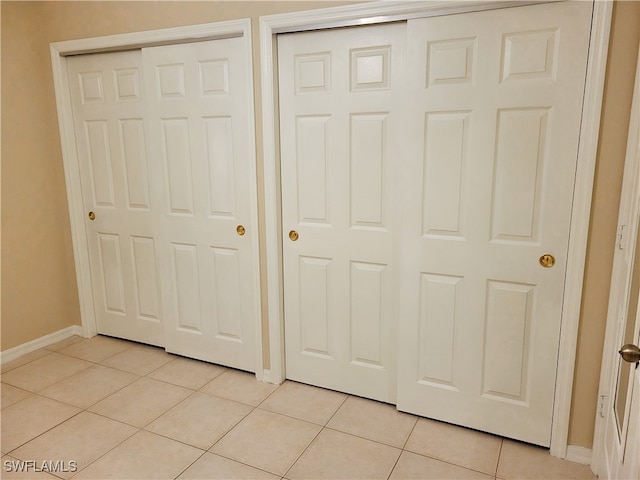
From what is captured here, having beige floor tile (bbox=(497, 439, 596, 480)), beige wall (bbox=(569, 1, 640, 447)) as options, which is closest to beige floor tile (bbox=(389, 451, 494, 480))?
beige floor tile (bbox=(497, 439, 596, 480))

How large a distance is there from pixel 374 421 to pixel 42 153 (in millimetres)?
2888

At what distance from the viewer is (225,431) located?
232cm

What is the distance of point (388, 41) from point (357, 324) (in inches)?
58.5

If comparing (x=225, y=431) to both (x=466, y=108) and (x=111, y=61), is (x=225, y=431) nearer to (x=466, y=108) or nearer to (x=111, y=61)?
(x=466, y=108)

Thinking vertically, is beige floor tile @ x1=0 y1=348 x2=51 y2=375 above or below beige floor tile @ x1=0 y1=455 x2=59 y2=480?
above

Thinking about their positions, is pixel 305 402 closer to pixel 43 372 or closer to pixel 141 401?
pixel 141 401

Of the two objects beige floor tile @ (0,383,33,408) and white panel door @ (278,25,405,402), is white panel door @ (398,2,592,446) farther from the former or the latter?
beige floor tile @ (0,383,33,408)

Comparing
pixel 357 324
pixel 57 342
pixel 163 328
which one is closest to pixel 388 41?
pixel 357 324

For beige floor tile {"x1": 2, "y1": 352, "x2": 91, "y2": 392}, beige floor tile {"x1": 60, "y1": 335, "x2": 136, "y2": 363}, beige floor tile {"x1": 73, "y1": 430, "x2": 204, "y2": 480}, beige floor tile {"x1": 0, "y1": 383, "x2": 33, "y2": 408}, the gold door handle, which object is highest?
the gold door handle

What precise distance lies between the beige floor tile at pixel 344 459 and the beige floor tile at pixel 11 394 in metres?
1.74

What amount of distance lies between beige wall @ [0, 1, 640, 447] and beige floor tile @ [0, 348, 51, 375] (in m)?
0.11

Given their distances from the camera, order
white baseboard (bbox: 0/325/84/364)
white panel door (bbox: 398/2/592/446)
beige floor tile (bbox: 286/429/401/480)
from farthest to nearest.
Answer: white baseboard (bbox: 0/325/84/364), beige floor tile (bbox: 286/429/401/480), white panel door (bbox: 398/2/592/446)

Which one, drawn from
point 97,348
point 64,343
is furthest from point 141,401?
point 64,343

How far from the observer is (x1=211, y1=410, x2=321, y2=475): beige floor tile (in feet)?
6.90
